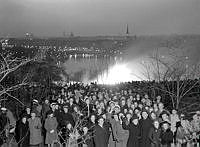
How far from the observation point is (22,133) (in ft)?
34.7

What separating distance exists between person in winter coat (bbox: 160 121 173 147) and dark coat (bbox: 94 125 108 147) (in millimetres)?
1742

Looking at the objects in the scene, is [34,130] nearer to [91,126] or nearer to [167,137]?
[91,126]

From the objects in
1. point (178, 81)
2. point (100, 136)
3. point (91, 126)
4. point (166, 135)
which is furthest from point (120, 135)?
point (178, 81)

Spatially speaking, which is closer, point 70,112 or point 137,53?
point 70,112

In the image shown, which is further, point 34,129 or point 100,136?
point 34,129

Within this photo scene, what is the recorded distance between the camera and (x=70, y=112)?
12.3 meters

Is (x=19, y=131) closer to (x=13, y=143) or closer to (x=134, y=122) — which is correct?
(x=13, y=143)

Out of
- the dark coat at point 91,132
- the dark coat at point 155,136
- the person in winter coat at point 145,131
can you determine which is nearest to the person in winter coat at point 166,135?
the dark coat at point 155,136

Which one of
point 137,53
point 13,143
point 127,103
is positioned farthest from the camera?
point 137,53

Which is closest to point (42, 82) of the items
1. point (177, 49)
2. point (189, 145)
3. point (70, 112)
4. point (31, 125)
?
point (177, 49)

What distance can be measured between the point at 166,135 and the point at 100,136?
197 cm

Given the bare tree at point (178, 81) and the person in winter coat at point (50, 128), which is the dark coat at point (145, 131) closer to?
the person in winter coat at point (50, 128)

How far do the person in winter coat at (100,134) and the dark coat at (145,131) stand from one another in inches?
51.8

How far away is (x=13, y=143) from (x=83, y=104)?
4137 mm
